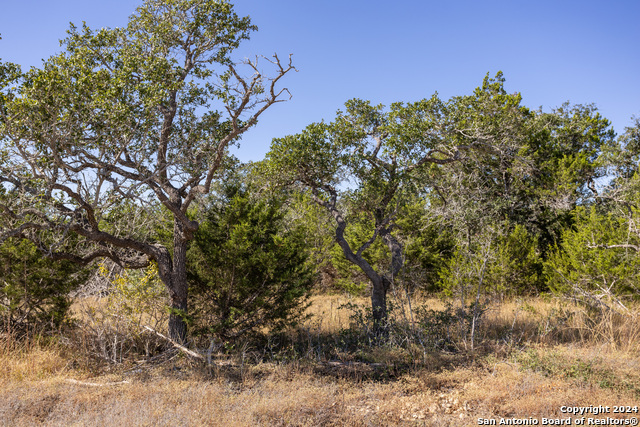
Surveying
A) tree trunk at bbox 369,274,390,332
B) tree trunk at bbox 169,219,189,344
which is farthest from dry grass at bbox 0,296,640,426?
tree trunk at bbox 369,274,390,332

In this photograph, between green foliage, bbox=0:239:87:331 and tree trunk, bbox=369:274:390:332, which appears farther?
tree trunk, bbox=369:274:390:332

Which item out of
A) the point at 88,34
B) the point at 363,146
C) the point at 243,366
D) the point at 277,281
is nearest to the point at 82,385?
the point at 243,366

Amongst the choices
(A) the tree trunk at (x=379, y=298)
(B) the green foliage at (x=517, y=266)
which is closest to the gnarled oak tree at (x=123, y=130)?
(A) the tree trunk at (x=379, y=298)

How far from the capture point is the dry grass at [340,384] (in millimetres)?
4758

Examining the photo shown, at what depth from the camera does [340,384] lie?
5977 mm

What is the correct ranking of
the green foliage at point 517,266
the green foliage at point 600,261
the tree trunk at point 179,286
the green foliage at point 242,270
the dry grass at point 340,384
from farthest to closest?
the green foliage at point 517,266, the green foliage at point 600,261, the green foliage at point 242,270, the tree trunk at point 179,286, the dry grass at point 340,384

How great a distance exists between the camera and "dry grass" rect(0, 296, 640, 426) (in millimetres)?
4758

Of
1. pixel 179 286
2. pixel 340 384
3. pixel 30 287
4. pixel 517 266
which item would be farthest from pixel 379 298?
pixel 30 287

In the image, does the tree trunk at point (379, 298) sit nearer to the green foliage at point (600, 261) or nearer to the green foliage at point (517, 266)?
the green foliage at point (600, 261)

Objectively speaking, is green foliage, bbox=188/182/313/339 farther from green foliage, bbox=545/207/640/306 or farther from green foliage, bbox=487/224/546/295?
green foliage, bbox=487/224/546/295

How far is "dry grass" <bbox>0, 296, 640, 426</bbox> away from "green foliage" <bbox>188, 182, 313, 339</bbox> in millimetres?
746

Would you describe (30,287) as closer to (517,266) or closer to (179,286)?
(179,286)

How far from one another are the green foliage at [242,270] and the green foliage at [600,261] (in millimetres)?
7676

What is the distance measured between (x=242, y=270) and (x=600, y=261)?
9.88m
